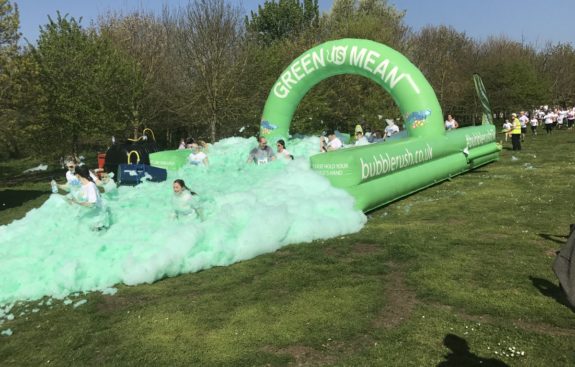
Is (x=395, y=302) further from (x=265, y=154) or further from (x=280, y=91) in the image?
(x=280, y=91)

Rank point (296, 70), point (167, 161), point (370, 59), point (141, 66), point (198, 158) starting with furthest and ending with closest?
point (141, 66)
point (296, 70)
point (370, 59)
point (167, 161)
point (198, 158)

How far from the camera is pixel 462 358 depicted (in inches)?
140

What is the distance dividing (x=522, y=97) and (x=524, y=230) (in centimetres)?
3388

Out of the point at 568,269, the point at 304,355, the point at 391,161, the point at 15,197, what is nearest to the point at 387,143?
the point at 391,161

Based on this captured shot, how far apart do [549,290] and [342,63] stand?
8.99 metres

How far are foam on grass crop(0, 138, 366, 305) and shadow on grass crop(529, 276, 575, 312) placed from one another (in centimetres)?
294

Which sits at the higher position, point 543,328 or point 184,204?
point 184,204

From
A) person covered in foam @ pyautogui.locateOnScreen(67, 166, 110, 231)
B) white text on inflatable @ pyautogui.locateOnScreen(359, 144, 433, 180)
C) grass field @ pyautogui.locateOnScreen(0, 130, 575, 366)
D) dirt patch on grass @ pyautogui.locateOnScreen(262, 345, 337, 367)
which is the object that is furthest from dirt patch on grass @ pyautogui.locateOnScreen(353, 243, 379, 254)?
person covered in foam @ pyautogui.locateOnScreen(67, 166, 110, 231)

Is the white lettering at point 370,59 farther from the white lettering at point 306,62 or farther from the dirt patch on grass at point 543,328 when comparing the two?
the dirt patch on grass at point 543,328

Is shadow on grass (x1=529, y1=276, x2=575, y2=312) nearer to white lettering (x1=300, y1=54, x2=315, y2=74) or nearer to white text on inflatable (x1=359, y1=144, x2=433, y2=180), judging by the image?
white text on inflatable (x1=359, y1=144, x2=433, y2=180)

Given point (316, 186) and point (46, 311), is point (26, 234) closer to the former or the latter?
point (46, 311)

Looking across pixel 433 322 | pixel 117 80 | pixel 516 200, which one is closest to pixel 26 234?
pixel 433 322

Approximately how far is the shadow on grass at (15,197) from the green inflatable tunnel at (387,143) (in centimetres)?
720

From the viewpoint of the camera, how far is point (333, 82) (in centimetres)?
2389
